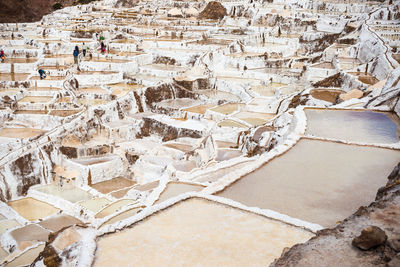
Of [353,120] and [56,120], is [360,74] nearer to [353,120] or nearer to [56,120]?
[353,120]

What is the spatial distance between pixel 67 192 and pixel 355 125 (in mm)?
8889

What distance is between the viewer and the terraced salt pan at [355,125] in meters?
7.34

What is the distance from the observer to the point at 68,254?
3.82 meters

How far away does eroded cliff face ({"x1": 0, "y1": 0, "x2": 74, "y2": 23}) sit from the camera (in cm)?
4362

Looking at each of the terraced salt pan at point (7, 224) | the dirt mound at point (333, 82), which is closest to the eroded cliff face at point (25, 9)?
the terraced salt pan at point (7, 224)

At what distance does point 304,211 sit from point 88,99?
14681mm

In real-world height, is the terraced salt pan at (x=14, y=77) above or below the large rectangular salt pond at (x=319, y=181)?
below

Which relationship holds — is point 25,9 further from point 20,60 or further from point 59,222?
point 59,222

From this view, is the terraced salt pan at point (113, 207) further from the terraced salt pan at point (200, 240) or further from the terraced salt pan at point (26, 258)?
the terraced salt pan at point (200, 240)

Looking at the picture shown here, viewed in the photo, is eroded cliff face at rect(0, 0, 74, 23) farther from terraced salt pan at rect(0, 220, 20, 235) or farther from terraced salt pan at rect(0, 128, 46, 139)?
terraced salt pan at rect(0, 220, 20, 235)

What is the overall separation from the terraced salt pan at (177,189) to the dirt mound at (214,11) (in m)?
29.6

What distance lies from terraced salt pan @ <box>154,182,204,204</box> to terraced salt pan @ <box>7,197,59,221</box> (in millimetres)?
5241

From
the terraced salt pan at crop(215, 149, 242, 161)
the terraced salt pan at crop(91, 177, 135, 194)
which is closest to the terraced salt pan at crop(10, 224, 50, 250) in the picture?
the terraced salt pan at crop(91, 177, 135, 194)

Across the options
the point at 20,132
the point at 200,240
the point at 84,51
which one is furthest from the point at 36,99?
the point at 200,240
